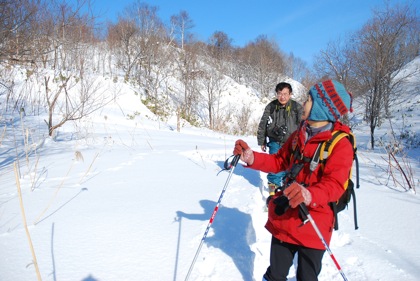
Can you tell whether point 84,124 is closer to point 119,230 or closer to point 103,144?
point 103,144

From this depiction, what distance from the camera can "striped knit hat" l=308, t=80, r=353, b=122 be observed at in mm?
1501

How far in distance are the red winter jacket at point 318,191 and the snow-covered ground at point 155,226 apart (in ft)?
1.84

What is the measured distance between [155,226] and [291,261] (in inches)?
44.5

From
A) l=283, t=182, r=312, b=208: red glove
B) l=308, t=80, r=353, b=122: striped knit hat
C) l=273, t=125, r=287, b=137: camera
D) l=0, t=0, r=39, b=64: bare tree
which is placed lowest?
l=283, t=182, r=312, b=208: red glove

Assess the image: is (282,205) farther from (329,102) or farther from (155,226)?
(155,226)

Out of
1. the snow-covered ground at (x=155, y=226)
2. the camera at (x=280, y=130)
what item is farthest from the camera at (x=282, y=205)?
the camera at (x=280, y=130)

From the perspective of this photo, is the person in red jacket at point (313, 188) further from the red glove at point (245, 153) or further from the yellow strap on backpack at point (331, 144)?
the red glove at point (245, 153)

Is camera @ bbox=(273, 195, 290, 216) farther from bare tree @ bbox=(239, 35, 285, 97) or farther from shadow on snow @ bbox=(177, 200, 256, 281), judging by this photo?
bare tree @ bbox=(239, 35, 285, 97)

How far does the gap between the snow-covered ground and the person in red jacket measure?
1.54 ft

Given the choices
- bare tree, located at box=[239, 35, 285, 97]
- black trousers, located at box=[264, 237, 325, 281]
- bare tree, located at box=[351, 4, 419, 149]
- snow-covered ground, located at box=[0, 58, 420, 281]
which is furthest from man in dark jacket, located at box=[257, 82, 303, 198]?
bare tree, located at box=[239, 35, 285, 97]

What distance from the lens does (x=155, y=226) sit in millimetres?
2264

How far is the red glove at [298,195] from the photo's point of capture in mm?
1295

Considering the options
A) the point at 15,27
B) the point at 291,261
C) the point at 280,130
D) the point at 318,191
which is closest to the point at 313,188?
the point at 318,191

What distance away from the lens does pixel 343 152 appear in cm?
142
